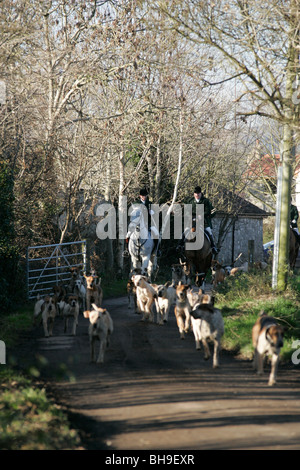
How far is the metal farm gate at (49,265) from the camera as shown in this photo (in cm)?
1859

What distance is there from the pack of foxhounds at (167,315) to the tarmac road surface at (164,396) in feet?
1.04

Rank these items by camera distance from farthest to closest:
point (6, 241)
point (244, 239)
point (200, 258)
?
point (244, 239) < point (200, 258) < point (6, 241)

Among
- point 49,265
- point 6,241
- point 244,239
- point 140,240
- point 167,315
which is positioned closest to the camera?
point 167,315

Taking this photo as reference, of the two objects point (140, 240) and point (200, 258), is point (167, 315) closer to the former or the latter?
point (140, 240)

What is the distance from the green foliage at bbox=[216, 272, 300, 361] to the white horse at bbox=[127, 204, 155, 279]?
288 cm

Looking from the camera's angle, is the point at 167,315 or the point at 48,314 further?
the point at 167,315

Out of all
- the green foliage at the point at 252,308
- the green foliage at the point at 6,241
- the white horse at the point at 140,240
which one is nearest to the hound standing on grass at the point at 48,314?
the green foliage at the point at 6,241

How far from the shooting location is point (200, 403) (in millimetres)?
8086

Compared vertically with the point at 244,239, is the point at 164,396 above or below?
below

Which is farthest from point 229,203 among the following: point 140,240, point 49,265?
point 140,240

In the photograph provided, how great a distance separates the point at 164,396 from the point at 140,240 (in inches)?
397

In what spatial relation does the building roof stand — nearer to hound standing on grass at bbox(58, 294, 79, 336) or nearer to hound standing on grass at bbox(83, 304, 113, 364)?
hound standing on grass at bbox(58, 294, 79, 336)

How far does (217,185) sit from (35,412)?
95.3 feet

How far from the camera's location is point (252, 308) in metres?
14.0
